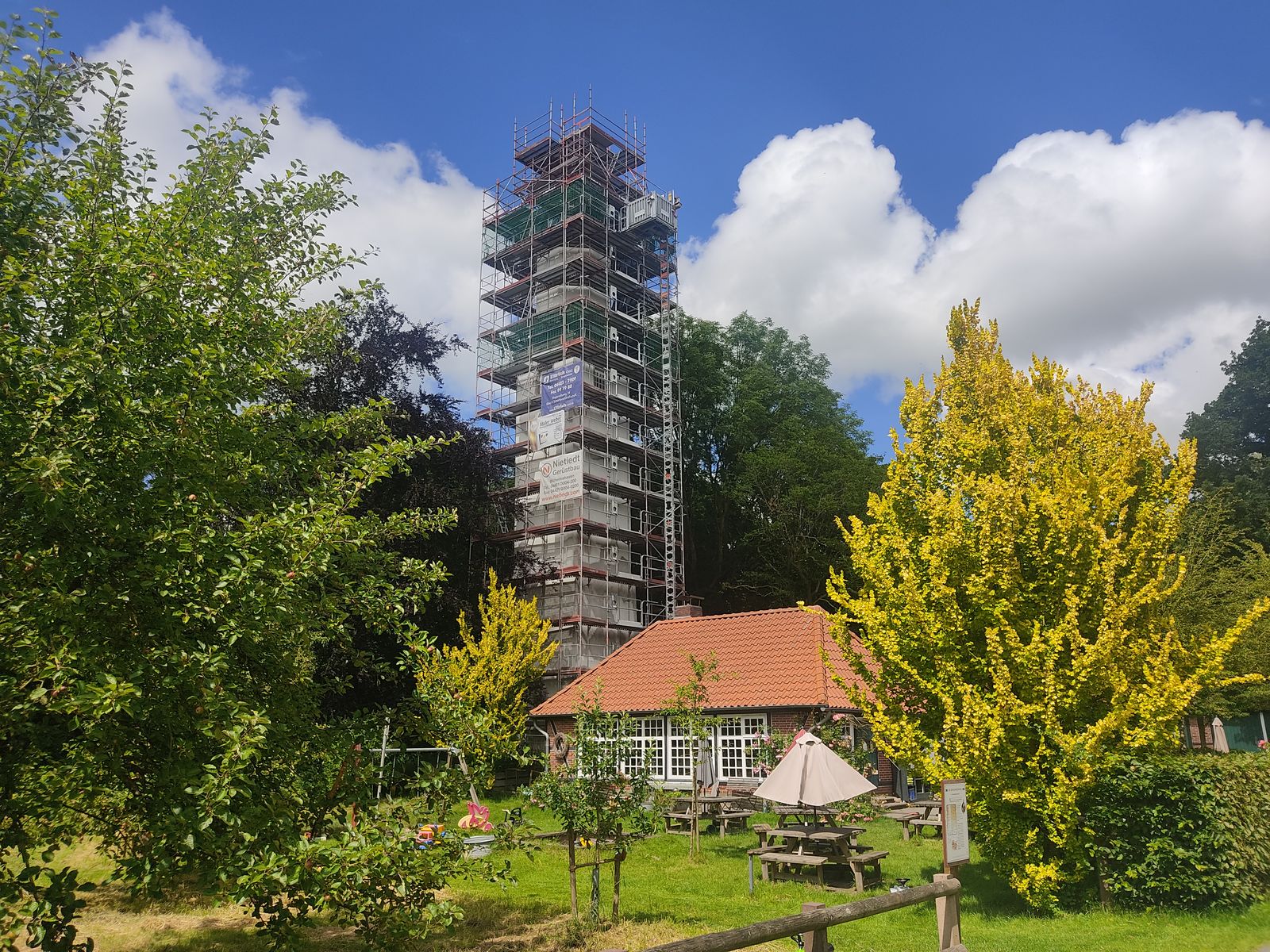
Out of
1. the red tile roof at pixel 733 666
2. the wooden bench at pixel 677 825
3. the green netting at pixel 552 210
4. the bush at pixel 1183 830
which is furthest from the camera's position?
the green netting at pixel 552 210

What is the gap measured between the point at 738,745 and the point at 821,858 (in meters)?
11.7

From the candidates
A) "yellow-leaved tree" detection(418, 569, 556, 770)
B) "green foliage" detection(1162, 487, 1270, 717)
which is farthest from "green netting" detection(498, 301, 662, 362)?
"green foliage" detection(1162, 487, 1270, 717)

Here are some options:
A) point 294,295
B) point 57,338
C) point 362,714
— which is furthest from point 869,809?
point 57,338

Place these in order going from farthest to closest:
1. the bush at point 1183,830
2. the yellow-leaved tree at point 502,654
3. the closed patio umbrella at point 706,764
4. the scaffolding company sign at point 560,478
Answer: the scaffolding company sign at point 560,478, the yellow-leaved tree at point 502,654, the closed patio umbrella at point 706,764, the bush at point 1183,830

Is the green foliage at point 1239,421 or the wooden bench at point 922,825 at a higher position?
the green foliage at point 1239,421

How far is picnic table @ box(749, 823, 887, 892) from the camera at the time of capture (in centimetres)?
1284

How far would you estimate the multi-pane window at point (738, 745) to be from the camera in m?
24.0

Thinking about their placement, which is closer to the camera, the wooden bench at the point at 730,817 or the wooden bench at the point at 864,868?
the wooden bench at the point at 864,868

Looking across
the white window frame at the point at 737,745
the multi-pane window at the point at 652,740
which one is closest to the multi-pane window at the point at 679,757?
the multi-pane window at the point at 652,740

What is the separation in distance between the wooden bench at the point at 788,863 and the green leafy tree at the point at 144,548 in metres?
8.19

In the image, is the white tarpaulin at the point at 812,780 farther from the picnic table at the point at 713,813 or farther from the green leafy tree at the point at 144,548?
the green leafy tree at the point at 144,548

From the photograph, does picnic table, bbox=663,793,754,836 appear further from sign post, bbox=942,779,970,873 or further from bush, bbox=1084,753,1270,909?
sign post, bbox=942,779,970,873

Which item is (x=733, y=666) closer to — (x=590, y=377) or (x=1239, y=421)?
(x=590, y=377)

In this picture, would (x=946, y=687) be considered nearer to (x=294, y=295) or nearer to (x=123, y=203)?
(x=294, y=295)
